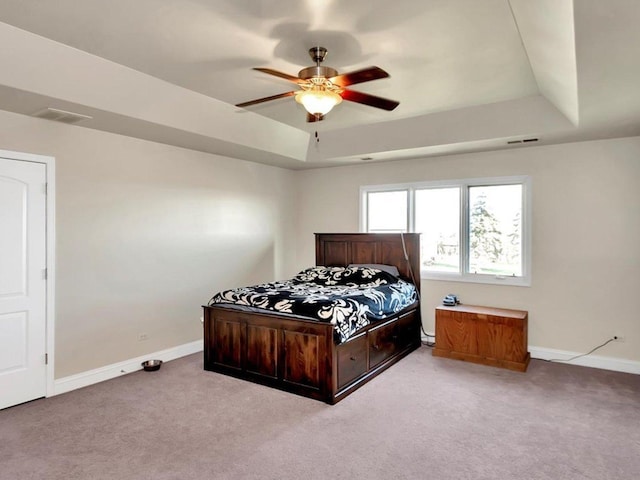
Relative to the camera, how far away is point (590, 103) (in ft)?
10.3

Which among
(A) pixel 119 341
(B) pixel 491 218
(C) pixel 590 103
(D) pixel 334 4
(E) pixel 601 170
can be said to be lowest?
(A) pixel 119 341

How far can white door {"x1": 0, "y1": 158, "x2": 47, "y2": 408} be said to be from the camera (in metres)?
3.38

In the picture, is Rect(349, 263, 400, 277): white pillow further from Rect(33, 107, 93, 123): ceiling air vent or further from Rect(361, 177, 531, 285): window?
Rect(33, 107, 93, 123): ceiling air vent

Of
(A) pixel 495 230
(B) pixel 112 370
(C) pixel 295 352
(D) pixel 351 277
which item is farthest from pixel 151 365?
(A) pixel 495 230

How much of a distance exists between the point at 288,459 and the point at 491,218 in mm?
3729

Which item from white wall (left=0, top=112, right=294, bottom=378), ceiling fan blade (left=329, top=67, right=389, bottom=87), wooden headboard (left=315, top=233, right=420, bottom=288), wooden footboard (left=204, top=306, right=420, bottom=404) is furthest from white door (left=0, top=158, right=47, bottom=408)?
wooden headboard (left=315, top=233, right=420, bottom=288)

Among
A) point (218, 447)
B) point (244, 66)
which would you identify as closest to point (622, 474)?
point (218, 447)

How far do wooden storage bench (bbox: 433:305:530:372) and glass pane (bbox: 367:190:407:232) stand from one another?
1.45 metres

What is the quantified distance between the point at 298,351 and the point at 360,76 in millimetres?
2285

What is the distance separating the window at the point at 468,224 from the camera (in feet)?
16.0

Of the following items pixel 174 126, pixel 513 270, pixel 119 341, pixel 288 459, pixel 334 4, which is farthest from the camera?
pixel 513 270

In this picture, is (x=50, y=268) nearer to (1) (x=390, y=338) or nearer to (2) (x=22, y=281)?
(2) (x=22, y=281)

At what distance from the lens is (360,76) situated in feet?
8.48

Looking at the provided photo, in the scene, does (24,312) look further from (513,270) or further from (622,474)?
(513,270)
